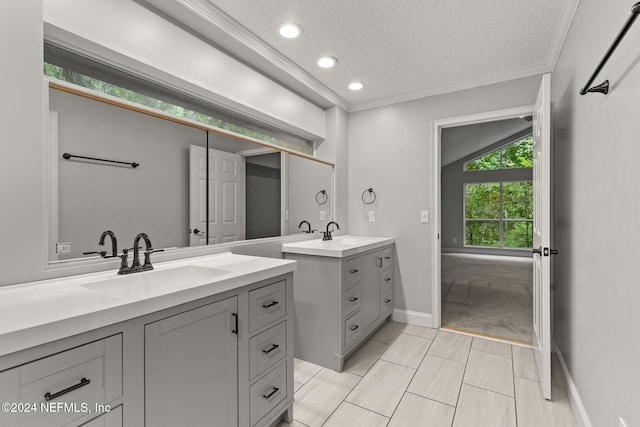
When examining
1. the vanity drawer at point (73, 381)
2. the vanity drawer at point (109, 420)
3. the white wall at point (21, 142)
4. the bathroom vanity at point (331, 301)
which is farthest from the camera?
the bathroom vanity at point (331, 301)

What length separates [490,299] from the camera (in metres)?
3.97

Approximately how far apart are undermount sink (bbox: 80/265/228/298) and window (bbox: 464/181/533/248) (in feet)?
28.6

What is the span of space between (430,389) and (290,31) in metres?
2.61

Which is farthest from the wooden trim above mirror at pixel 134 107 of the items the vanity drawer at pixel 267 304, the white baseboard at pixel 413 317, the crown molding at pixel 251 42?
the white baseboard at pixel 413 317

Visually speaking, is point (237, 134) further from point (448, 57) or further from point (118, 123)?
point (448, 57)

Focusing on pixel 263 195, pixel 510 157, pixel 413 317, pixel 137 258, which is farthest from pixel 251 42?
pixel 510 157

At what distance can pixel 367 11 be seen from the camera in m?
1.89

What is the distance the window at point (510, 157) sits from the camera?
26.4 ft

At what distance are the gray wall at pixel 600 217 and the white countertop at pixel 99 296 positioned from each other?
1421mm

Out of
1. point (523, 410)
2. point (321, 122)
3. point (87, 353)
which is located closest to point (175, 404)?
point (87, 353)

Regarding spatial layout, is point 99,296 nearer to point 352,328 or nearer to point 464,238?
point 352,328

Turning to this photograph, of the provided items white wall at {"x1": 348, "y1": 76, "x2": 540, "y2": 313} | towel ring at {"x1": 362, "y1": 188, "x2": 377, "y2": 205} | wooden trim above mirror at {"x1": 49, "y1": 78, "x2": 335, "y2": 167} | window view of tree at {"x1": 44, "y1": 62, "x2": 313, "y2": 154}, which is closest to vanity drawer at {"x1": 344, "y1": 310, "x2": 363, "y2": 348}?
white wall at {"x1": 348, "y1": 76, "x2": 540, "y2": 313}

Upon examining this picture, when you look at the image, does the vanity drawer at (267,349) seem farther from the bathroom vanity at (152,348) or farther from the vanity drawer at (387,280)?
the vanity drawer at (387,280)

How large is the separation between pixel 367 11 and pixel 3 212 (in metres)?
2.10
